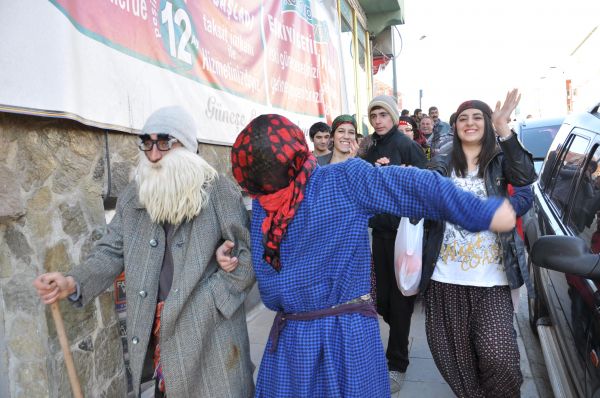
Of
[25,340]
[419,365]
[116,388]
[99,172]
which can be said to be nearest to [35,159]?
[99,172]

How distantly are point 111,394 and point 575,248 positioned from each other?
2474mm

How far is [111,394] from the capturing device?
8.95 ft

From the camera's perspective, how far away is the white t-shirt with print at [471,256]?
243cm

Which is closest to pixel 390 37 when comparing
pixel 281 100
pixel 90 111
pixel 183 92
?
pixel 281 100

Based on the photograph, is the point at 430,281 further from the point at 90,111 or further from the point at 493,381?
the point at 90,111

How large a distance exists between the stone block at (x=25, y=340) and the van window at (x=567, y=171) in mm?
2899

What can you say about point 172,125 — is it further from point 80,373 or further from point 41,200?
point 80,373

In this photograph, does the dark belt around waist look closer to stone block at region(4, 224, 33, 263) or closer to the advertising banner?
stone block at region(4, 224, 33, 263)

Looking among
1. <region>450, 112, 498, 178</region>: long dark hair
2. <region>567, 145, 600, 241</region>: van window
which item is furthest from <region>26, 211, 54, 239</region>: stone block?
<region>567, 145, 600, 241</region>: van window

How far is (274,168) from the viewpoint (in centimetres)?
158

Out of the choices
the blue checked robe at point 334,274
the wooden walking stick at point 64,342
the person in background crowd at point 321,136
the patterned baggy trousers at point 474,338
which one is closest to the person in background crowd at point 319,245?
the blue checked robe at point 334,274

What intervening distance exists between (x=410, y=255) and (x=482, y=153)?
0.66 metres

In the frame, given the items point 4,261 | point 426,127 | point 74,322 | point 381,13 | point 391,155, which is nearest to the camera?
point 4,261

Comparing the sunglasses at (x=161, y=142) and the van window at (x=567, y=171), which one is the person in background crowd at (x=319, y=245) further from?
the van window at (x=567, y=171)
